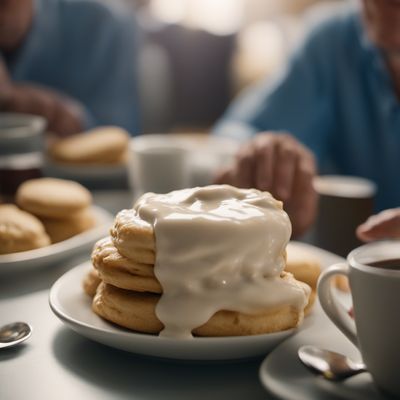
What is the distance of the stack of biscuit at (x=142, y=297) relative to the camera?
0.56 meters

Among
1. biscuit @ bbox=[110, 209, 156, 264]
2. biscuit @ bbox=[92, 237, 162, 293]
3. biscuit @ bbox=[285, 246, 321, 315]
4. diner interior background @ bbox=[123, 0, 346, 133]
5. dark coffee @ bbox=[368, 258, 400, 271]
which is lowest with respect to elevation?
diner interior background @ bbox=[123, 0, 346, 133]

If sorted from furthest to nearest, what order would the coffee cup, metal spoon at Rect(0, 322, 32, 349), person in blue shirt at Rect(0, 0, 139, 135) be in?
person in blue shirt at Rect(0, 0, 139, 135) → the coffee cup → metal spoon at Rect(0, 322, 32, 349)

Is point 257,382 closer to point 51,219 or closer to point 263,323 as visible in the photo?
point 263,323

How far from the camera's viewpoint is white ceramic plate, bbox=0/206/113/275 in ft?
2.57

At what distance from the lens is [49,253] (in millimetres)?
803

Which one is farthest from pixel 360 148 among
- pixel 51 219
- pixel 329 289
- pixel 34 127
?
pixel 329 289

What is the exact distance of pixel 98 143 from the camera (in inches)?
51.8

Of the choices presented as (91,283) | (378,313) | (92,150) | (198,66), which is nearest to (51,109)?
(92,150)

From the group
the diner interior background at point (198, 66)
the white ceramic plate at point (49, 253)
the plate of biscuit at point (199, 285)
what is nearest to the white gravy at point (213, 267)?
the plate of biscuit at point (199, 285)

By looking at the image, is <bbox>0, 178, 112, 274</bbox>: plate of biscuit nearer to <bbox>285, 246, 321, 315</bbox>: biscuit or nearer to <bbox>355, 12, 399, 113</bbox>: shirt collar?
<bbox>285, 246, 321, 315</bbox>: biscuit

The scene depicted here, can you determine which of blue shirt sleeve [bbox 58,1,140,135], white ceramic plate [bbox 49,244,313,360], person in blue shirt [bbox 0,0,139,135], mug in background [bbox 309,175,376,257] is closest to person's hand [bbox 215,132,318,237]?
mug in background [bbox 309,175,376,257]

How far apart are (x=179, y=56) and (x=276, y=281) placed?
2.47m

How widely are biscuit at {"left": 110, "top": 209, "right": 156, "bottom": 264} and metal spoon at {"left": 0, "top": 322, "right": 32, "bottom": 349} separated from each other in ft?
0.44

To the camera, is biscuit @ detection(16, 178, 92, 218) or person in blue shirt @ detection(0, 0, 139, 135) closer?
biscuit @ detection(16, 178, 92, 218)
